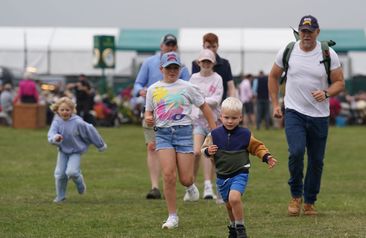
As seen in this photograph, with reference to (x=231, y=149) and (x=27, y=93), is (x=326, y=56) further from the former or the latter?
(x=27, y=93)

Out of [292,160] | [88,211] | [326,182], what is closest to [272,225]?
[292,160]

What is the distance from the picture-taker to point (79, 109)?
3391 cm

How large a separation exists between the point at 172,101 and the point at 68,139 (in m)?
2.88

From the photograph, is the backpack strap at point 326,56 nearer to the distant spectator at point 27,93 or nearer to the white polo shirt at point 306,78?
the white polo shirt at point 306,78

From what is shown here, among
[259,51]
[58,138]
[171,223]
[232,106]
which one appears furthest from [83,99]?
[232,106]

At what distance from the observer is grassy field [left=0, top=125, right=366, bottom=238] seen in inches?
389

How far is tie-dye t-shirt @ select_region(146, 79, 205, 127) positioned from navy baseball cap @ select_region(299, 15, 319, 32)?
1344 mm

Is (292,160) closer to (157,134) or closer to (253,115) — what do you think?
(157,134)

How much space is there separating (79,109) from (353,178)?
58.0 feet

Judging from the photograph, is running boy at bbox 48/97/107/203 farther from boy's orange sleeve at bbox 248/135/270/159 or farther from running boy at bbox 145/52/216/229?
boy's orange sleeve at bbox 248/135/270/159

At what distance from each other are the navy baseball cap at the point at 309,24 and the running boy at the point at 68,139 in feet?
11.5

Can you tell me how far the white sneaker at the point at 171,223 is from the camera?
10039 mm

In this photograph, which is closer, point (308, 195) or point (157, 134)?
point (157, 134)

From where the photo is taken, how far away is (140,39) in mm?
44594
